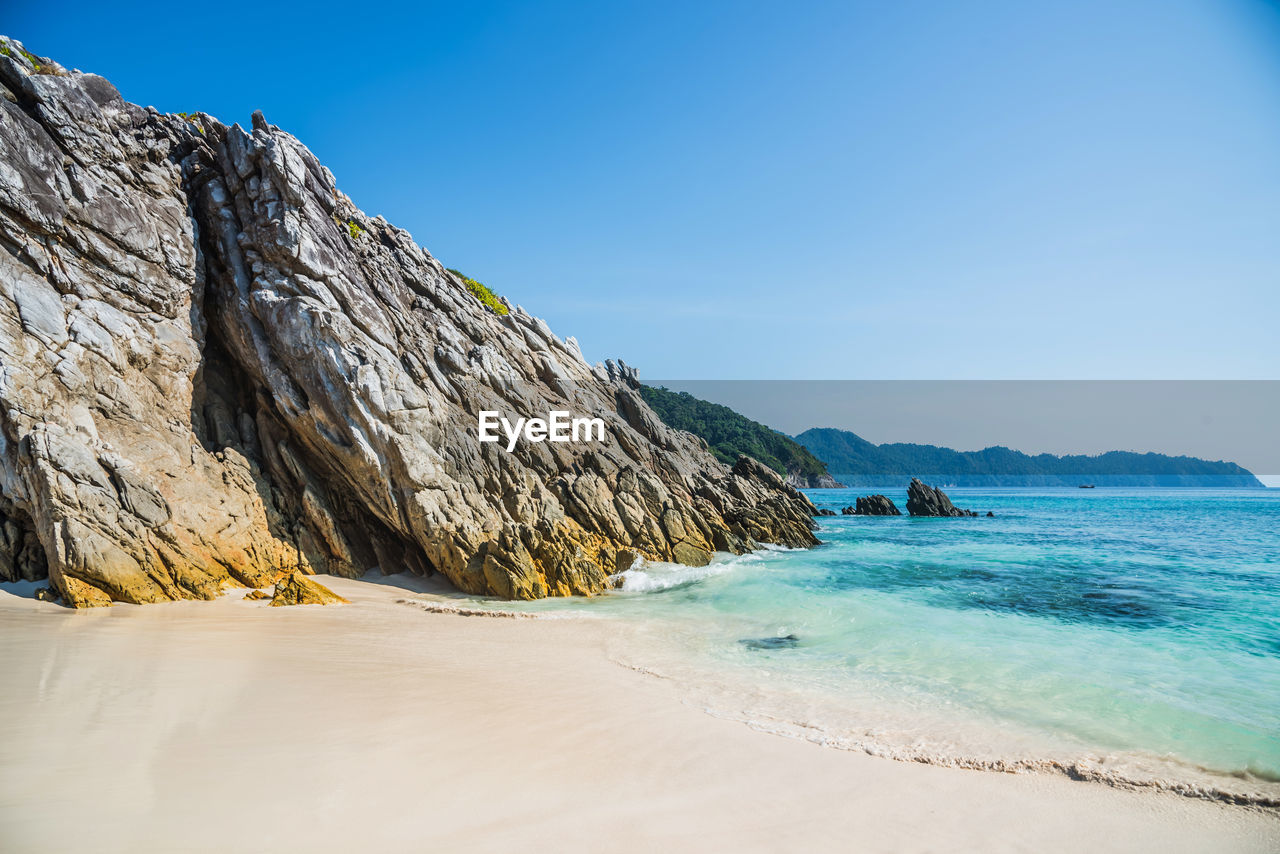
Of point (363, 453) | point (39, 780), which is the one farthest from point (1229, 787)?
point (363, 453)

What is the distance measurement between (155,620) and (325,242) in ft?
43.3

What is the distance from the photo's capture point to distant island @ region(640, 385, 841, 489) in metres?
106

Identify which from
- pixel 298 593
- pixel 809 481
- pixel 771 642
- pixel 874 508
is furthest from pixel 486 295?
pixel 809 481

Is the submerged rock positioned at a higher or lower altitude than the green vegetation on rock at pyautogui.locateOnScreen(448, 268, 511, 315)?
lower

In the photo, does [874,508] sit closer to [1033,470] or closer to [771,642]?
[771,642]

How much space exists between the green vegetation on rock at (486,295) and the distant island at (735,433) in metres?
67.7

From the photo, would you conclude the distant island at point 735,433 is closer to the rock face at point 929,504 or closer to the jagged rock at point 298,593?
the rock face at point 929,504

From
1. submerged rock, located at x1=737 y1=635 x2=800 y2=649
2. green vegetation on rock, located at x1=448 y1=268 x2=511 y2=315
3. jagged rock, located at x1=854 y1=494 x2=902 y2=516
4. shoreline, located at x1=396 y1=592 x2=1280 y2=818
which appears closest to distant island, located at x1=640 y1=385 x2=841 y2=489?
jagged rock, located at x1=854 y1=494 x2=902 y2=516

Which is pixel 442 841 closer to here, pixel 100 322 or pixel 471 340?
pixel 100 322

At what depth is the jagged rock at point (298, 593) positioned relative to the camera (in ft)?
45.3

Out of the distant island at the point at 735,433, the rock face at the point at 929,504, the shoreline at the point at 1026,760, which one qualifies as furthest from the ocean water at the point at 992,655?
the distant island at the point at 735,433

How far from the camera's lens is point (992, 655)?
37.9ft

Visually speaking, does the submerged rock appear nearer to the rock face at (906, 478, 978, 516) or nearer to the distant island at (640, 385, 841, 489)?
the rock face at (906, 478, 978, 516)

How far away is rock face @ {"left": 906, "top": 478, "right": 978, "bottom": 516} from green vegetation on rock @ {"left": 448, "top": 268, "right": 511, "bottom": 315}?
47.7 meters
